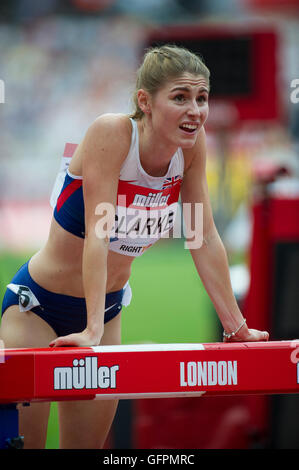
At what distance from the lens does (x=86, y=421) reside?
2867 mm

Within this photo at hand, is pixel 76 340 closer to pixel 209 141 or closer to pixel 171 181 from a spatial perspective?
pixel 171 181

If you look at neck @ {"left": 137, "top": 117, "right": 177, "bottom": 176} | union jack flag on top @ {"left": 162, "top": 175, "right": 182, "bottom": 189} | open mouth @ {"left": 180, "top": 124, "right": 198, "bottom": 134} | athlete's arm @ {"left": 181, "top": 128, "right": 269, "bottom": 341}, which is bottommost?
athlete's arm @ {"left": 181, "top": 128, "right": 269, "bottom": 341}

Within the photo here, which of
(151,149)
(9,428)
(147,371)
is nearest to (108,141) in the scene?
(151,149)

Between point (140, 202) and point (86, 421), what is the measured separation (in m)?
0.91

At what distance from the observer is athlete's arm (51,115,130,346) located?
241cm

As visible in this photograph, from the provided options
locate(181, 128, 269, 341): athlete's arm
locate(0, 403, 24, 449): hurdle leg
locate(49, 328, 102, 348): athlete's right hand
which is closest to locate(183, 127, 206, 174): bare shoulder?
locate(181, 128, 269, 341): athlete's arm

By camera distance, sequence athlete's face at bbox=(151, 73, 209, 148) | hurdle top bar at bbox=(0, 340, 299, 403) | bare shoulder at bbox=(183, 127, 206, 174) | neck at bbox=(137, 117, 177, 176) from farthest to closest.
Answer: bare shoulder at bbox=(183, 127, 206, 174) < neck at bbox=(137, 117, 177, 176) < athlete's face at bbox=(151, 73, 209, 148) < hurdle top bar at bbox=(0, 340, 299, 403)

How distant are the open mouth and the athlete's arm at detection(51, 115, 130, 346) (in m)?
0.20

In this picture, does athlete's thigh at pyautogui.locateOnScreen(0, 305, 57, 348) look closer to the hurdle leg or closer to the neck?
the hurdle leg

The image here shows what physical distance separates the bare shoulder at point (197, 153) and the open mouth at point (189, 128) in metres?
0.20

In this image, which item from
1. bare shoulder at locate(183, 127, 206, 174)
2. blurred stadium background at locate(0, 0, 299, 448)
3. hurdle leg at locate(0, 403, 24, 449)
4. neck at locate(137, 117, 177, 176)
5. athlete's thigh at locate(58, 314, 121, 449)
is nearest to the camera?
hurdle leg at locate(0, 403, 24, 449)

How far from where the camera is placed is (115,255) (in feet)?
8.87

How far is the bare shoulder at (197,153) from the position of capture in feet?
8.64

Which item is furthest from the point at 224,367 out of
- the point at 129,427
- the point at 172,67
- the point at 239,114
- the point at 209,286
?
the point at 239,114
